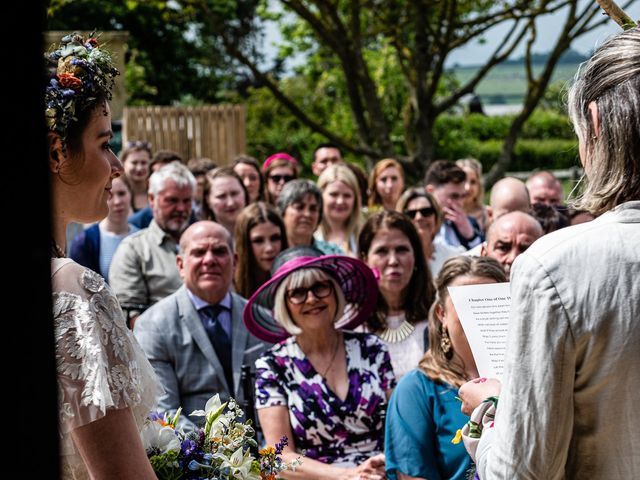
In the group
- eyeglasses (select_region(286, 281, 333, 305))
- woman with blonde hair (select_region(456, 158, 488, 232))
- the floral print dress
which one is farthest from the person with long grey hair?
woman with blonde hair (select_region(456, 158, 488, 232))

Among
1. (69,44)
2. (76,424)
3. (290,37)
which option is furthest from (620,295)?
(290,37)

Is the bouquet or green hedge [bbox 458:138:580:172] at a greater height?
green hedge [bbox 458:138:580:172]

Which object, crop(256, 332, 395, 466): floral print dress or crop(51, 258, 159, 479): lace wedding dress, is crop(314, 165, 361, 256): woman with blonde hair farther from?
crop(51, 258, 159, 479): lace wedding dress

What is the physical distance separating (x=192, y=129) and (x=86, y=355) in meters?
10.9

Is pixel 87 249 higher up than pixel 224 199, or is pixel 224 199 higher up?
pixel 224 199

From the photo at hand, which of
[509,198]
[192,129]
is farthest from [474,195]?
[192,129]

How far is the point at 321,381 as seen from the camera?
179 inches

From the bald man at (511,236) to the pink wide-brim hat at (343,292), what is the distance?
83cm

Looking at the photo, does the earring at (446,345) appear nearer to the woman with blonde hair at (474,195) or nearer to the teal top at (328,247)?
the teal top at (328,247)

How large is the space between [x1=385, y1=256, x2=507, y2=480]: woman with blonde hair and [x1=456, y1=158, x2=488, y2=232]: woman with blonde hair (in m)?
5.65

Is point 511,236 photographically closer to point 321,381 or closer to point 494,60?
Result: point 321,381

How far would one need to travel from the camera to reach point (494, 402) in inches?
88.2

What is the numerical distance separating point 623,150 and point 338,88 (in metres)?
18.8

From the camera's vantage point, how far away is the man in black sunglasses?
8281mm
